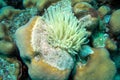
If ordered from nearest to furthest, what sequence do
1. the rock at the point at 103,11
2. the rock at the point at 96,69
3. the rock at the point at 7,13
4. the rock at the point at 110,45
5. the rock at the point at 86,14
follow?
the rock at the point at 96,69 → the rock at the point at 86,14 → the rock at the point at 110,45 → the rock at the point at 103,11 → the rock at the point at 7,13

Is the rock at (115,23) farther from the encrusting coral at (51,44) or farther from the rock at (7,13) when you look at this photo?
the rock at (7,13)

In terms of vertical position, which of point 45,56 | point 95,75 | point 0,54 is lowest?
Result: point 95,75

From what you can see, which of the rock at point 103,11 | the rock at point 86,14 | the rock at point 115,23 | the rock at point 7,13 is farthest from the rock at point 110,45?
the rock at point 7,13

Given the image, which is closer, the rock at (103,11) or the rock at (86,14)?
the rock at (86,14)

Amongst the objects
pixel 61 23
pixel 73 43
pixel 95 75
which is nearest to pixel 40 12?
pixel 61 23

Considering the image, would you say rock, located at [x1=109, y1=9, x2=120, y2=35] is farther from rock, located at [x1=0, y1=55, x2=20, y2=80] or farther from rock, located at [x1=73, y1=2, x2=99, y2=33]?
rock, located at [x1=0, y1=55, x2=20, y2=80]

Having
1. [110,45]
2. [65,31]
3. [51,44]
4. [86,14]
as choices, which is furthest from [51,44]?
[110,45]

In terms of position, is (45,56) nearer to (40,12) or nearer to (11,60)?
(11,60)
